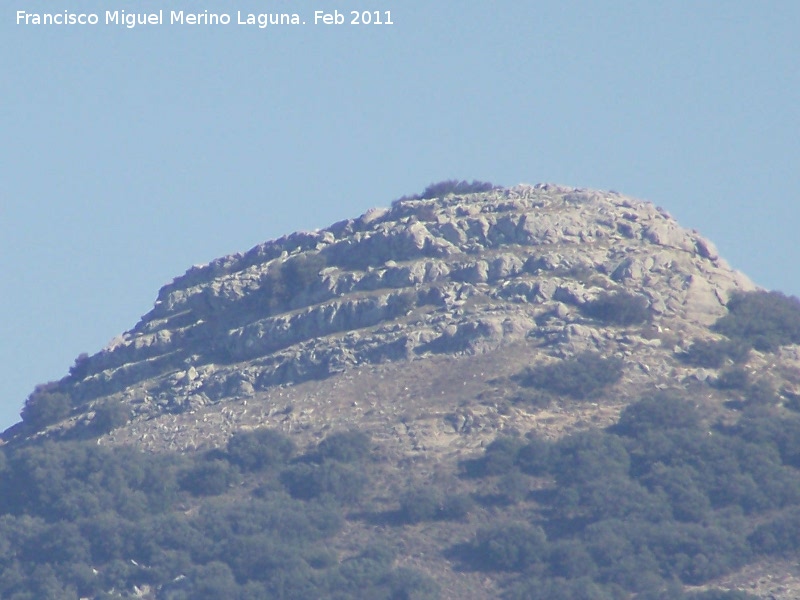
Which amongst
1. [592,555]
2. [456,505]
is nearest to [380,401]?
[456,505]

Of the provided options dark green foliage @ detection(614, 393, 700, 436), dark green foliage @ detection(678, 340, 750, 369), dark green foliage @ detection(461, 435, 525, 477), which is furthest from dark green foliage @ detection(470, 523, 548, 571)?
dark green foliage @ detection(678, 340, 750, 369)

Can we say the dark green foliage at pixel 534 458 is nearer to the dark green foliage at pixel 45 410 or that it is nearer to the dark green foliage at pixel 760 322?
the dark green foliage at pixel 760 322

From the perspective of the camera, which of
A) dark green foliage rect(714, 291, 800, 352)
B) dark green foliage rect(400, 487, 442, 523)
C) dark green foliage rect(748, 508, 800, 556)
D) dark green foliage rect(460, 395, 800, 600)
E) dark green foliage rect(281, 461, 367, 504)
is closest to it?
dark green foliage rect(460, 395, 800, 600)

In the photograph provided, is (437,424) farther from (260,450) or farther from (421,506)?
(260,450)

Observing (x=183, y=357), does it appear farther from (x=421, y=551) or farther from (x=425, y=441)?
(x=421, y=551)

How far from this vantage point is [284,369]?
74.1 m

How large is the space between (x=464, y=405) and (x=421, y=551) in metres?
8.69

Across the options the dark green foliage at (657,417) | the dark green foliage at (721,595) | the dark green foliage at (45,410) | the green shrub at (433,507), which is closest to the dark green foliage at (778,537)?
the dark green foliage at (721,595)

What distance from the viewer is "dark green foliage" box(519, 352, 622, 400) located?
228 feet

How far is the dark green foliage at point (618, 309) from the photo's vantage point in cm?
7369

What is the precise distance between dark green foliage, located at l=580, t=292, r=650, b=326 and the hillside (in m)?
0.10

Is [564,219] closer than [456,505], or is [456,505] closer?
[456,505]

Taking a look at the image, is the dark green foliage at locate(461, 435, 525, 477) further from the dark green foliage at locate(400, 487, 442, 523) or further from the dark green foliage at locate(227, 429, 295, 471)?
the dark green foliage at locate(227, 429, 295, 471)

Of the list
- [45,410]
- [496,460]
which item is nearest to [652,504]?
[496,460]
